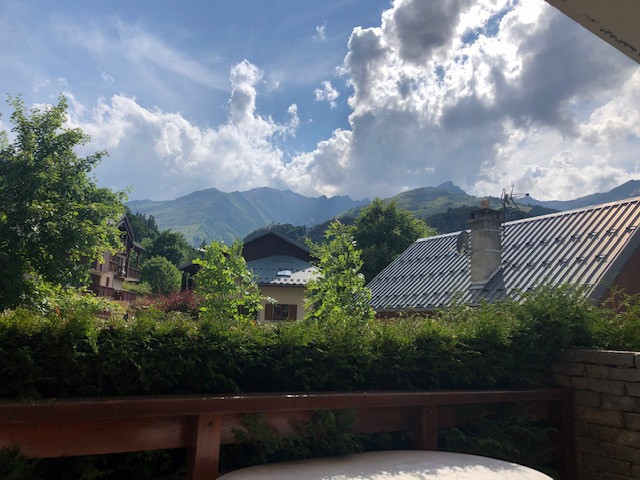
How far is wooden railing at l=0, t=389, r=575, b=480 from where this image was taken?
2.31 meters

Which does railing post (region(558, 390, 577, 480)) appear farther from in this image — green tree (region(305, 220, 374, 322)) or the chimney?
the chimney

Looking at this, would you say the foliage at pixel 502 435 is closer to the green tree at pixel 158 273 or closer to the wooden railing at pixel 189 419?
the wooden railing at pixel 189 419

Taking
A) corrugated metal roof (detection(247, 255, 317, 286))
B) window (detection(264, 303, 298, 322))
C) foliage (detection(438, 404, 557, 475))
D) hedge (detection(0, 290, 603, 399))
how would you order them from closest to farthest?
hedge (detection(0, 290, 603, 399))
foliage (detection(438, 404, 557, 475))
window (detection(264, 303, 298, 322))
corrugated metal roof (detection(247, 255, 317, 286))

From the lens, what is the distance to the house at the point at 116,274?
110 feet

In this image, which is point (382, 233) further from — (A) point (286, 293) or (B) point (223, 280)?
(B) point (223, 280)

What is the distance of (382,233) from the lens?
29.5 m

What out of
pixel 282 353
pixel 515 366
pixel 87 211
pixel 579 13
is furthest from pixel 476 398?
pixel 87 211

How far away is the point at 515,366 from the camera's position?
4.10 metres

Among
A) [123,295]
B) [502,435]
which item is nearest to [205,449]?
[502,435]

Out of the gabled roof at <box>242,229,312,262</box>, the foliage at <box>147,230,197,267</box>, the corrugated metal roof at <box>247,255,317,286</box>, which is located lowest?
the corrugated metal roof at <box>247,255,317,286</box>

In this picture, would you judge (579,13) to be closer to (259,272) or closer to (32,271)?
(32,271)

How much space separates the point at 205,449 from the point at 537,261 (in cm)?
1116

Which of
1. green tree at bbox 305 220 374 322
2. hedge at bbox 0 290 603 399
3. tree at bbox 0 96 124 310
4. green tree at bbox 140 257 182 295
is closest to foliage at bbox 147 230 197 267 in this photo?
green tree at bbox 140 257 182 295

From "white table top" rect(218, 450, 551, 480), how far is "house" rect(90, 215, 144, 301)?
32.0 metres
